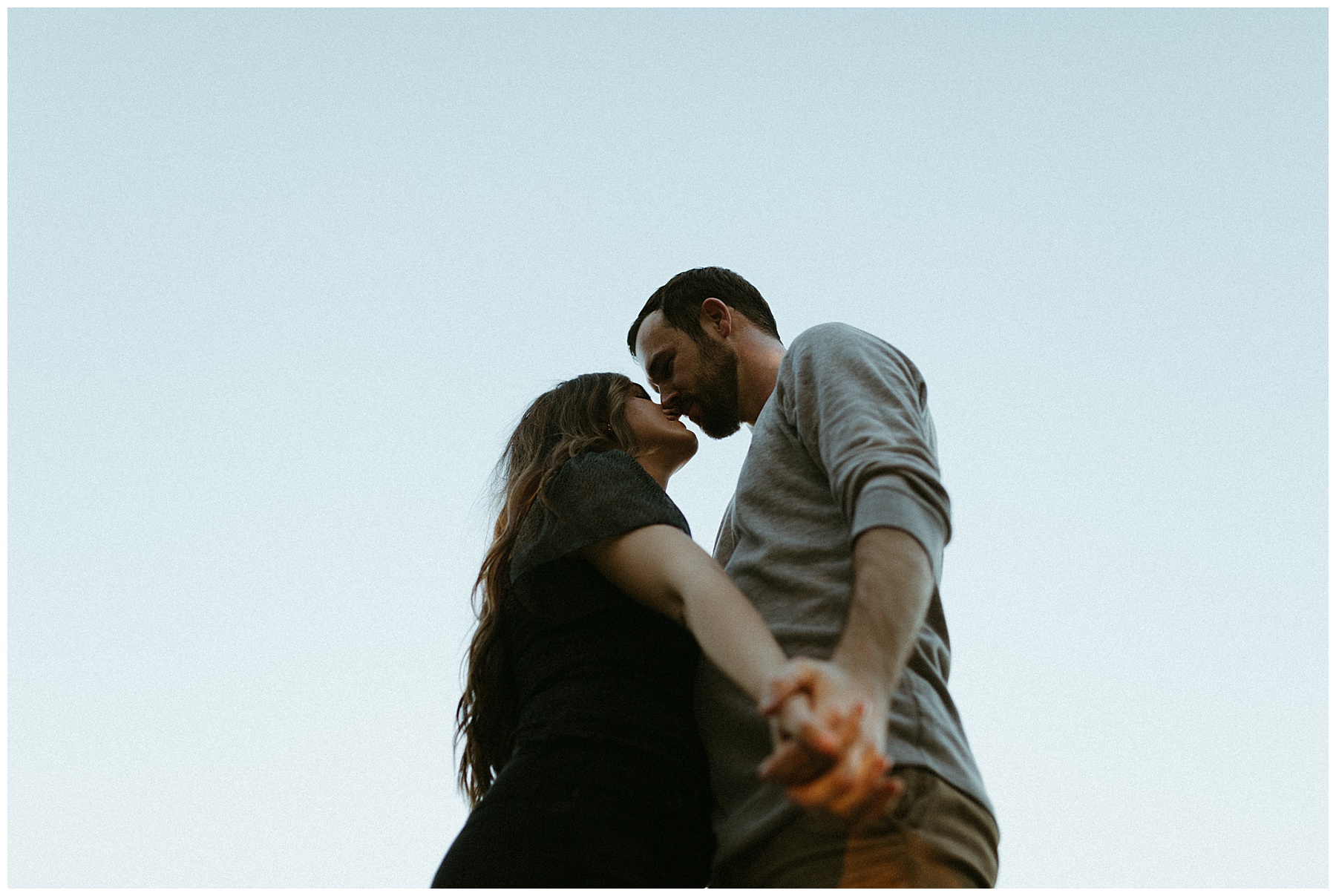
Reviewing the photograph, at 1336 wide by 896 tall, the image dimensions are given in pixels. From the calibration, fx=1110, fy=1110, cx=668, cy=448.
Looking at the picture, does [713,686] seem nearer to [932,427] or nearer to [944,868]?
[944,868]

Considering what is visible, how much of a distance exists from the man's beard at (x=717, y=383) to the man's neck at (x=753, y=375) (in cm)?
2

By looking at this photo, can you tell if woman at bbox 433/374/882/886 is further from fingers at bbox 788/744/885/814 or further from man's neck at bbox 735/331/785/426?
man's neck at bbox 735/331/785/426

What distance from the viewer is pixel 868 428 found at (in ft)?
7.14

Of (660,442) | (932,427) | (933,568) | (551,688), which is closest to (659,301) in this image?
(660,442)

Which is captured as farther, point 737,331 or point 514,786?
point 737,331

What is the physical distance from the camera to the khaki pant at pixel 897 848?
75.4 inches

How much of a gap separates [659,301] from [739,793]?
2.16 meters

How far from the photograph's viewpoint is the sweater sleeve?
1.99m

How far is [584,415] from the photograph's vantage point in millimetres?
3422

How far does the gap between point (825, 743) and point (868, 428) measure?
829mm

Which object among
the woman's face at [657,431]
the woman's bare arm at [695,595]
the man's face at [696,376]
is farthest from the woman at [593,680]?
the man's face at [696,376]

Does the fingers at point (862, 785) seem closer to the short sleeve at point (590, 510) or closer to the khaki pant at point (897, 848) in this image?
Answer: the khaki pant at point (897, 848)

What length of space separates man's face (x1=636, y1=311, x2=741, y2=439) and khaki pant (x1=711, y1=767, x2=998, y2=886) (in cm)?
194

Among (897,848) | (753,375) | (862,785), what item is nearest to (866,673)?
(862,785)
